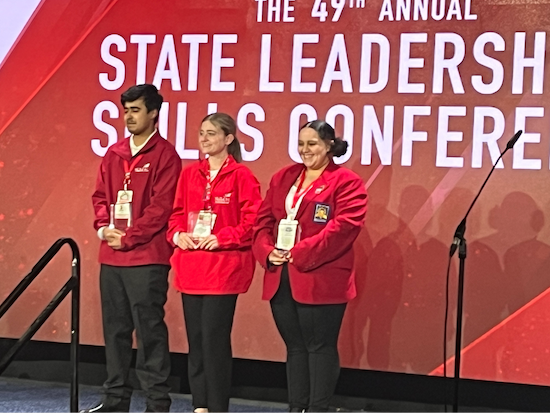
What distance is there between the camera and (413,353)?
4520mm

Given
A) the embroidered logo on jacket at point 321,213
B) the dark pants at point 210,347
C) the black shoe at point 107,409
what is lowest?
the black shoe at point 107,409

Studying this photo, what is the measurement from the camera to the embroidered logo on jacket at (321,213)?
374 centimetres

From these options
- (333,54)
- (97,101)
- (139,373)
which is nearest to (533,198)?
(333,54)

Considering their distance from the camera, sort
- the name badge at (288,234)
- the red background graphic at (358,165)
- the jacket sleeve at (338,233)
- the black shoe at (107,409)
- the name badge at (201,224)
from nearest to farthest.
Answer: the jacket sleeve at (338,233) → the name badge at (288,234) → the name badge at (201,224) → the black shoe at (107,409) → the red background graphic at (358,165)

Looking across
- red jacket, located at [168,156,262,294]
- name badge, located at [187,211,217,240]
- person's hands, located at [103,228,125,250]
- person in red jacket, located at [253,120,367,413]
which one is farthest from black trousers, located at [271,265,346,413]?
person's hands, located at [103,228,125,250]

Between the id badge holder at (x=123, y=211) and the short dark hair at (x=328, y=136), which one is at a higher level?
the short dark hair at (x=328, y=136)

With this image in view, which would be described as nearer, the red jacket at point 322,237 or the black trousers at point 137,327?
the red jacket at point 322,237

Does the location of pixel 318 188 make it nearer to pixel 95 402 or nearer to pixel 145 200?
pixel 145 200

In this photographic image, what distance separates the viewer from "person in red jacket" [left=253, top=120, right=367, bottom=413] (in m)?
3.67

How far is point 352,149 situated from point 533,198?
38.5 inches

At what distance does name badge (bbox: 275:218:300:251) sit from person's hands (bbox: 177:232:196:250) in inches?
15.2

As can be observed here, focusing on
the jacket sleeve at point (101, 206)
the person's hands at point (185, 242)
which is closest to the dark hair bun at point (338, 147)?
the person's hands at point (185, 242)

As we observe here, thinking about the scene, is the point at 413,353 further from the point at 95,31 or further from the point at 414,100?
the point at 95,31

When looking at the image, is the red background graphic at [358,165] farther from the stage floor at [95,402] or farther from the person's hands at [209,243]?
the person's hands at [209,243]
